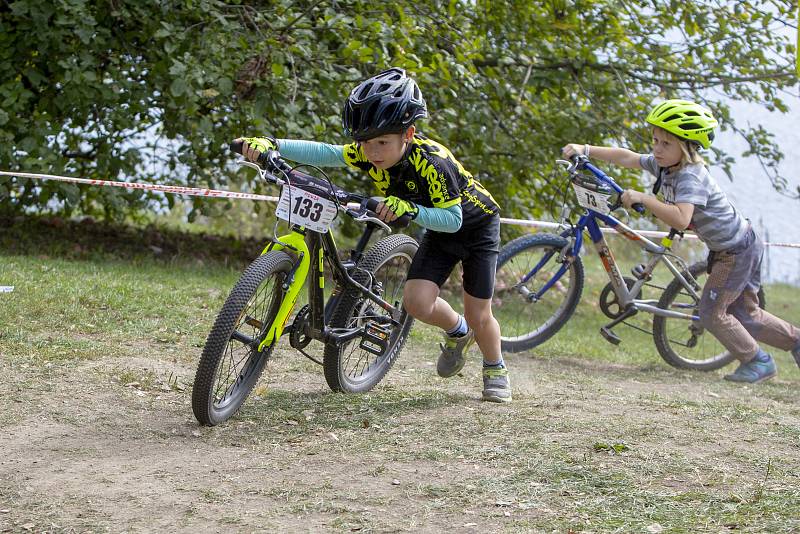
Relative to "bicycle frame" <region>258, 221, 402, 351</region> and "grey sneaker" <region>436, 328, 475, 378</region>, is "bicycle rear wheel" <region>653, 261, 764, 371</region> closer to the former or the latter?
"grey sneaker" <region>436, 328, 475, 378</region>

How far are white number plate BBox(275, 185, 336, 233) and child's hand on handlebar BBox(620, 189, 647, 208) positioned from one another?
247 centimetres

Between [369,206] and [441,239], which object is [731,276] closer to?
[441,239]

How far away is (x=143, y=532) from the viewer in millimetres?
3551

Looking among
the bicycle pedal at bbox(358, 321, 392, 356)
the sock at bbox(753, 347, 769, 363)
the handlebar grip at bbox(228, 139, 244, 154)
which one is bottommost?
the sock at bbox(753, 347, 769, 363)

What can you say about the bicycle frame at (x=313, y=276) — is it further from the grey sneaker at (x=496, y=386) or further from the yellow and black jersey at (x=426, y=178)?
the grey sneaker at (x=496, y=386)

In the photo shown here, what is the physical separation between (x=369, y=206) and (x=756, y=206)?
1771cm

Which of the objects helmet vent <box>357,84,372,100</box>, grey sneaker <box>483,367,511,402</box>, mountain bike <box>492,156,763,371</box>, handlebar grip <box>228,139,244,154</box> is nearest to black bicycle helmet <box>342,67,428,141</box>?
helmet vent <box>357,84,372,100</box>

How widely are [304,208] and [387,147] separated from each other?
460mm

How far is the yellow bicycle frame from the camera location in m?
4.76

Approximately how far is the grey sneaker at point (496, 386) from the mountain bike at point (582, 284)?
163cm

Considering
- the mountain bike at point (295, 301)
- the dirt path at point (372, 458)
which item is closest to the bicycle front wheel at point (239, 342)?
the mountain bike at point (295, 301)

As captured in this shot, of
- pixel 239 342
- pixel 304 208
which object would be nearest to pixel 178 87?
pixel 304 208

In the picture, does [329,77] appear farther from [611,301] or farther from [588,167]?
[611,301]

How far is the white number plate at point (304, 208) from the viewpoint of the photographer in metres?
4.66
